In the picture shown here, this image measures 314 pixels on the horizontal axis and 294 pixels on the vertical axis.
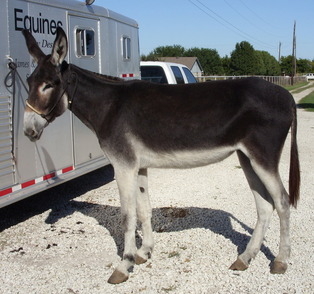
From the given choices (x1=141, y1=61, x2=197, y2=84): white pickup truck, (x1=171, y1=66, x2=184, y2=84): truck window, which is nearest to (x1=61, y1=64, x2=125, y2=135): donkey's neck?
(x1=141, y1=61, x2=197, y2=84): white pickup truck

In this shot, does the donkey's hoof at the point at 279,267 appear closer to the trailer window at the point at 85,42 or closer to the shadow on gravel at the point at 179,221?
the shadow on gravel at the point at 179,221

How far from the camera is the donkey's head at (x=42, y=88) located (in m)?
4.18

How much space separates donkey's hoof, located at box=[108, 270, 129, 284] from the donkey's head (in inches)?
62.9

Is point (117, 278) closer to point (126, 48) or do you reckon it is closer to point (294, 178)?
point (294, 178)

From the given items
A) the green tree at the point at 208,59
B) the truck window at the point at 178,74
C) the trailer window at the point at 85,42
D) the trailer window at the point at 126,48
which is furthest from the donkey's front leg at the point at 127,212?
the green tree at the point at 208,59

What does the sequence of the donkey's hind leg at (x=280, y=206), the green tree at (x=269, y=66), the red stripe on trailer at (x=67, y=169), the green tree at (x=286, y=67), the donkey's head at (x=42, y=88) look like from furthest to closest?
the green tree at (x=286, y=67) → the green tree at (x=269, y=66) → the red stripe on trailer at (x=67, y=169) → the donkey's hind leg at (x=280, y=206) → the donkey's head at (x=42, y=88)

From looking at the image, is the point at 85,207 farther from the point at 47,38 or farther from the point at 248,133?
the point at 248,133

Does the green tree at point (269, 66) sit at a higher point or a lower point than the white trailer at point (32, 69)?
higher

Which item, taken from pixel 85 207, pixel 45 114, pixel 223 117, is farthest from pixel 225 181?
pixel 45 114

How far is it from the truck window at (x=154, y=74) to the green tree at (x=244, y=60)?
7534 cm

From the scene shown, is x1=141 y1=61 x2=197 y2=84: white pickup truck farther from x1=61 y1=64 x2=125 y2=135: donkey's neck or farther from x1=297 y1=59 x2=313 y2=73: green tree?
x1=297 y1=59 x2=313 y2=73: green tree

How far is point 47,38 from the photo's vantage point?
620 centimetres

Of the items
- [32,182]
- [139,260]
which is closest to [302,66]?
[32,182]

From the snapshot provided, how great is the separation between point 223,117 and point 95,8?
4109 millimetres
